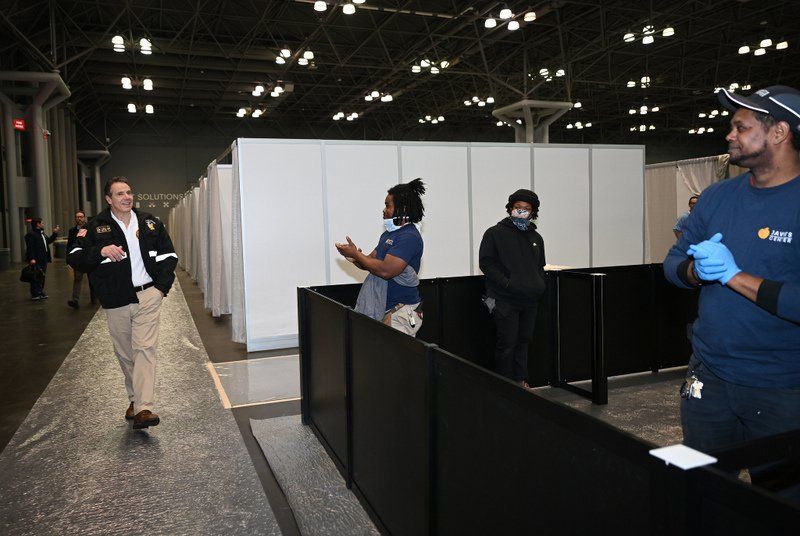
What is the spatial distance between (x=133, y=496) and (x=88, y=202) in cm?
3004

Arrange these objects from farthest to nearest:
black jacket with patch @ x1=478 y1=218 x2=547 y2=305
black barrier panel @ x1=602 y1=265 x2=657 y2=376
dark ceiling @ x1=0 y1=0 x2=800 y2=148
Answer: dark ceiling @ x1=0 y1=0 x2=800 y2=148
black barrier panel @ x1=602 y1=265 x2=657 y2=376
black jacket with patch @ x1=478 y1=218 x2=547 y2=305

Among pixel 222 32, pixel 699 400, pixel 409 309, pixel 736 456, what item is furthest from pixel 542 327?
pixel 222 32

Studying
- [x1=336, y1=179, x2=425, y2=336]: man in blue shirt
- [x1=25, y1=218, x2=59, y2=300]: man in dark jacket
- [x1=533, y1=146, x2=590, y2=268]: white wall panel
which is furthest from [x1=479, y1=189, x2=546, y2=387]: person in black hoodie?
[x1=25, y1=218, x2=59, y2=300]: man in dark jacket

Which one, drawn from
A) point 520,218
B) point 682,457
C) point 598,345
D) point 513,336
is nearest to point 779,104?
point 682,457

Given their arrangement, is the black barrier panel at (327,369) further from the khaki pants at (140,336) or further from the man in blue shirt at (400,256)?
the khaki pants at (140,336)

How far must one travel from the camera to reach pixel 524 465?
5.56 ft

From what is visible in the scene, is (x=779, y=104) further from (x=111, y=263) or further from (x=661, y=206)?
(x=661, y=206)

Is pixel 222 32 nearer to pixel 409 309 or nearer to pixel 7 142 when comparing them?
pixel 7 142

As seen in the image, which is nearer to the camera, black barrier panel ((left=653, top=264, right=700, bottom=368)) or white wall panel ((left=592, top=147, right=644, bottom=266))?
black barrier panel ((left=653, top=264, right=700, bottom=368))

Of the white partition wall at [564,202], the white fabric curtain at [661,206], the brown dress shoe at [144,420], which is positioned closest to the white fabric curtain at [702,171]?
the white fabric curtain at [661,206]

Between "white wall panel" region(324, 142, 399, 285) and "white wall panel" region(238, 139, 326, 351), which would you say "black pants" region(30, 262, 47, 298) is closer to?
"white wall panel" region(238, 139, 326, 351)

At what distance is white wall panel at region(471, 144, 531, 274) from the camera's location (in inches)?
334

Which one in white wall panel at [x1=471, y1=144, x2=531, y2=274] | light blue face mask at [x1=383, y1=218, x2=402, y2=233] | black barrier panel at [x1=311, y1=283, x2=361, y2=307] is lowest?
black barrier panel at [x1=311, y1=283, x2=361, y2=307]

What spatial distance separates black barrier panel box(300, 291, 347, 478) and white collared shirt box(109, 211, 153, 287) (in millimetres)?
Answer: 1302
